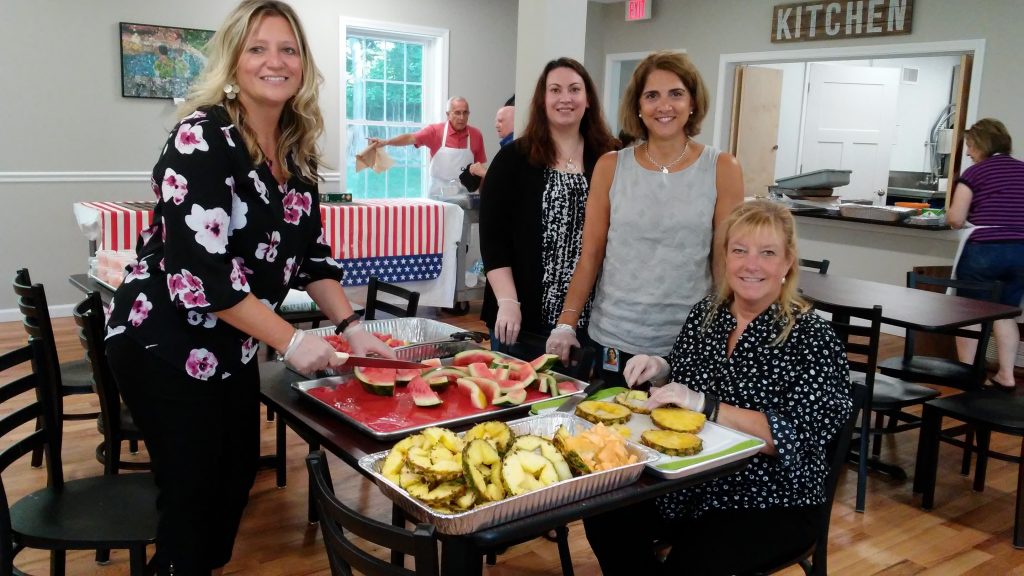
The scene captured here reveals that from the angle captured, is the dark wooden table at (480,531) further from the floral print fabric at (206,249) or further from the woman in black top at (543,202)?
the woman in black top at (543,202)

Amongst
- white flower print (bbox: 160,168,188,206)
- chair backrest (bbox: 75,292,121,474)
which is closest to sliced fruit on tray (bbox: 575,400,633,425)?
white flower print (bbox: 160,168,188,206)

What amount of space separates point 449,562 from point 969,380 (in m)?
2.98

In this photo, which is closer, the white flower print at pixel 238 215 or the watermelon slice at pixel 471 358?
the white flower print at pixel 238 215

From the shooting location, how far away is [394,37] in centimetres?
721

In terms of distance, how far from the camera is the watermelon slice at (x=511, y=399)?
66.1 inches

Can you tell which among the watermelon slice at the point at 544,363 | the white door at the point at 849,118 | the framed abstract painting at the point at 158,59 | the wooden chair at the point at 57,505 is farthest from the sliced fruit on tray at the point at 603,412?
the white door at the point at 849,118

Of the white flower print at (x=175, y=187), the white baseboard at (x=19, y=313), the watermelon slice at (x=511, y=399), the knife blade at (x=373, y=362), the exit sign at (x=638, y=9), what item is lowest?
the white baseboard at (x=19, y=313)

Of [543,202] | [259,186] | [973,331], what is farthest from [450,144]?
[259,186]

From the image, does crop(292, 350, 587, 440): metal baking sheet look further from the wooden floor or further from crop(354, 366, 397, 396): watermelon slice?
the wooden floor

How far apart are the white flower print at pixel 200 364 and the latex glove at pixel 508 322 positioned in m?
0.87

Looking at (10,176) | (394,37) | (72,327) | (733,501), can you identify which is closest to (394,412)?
(733,501)

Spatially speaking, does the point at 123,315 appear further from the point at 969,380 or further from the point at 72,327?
the point at 72,327

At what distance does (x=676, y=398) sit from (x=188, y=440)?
0.95 meters

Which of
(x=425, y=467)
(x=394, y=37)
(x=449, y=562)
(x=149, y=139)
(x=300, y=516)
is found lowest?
(x=300, y=516)
